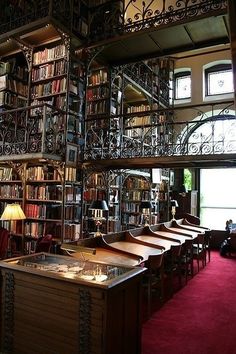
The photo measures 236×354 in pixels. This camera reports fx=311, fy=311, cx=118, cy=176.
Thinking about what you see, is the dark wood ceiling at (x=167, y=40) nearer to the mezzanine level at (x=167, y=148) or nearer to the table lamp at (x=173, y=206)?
the mezzanine level at (x=167, y=148)

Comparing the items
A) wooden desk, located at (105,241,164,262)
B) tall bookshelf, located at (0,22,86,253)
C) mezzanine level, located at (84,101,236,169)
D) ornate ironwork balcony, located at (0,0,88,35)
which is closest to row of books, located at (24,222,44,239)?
tall bookshelf, located at (0,22,86,253)

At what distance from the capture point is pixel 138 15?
6.05 m

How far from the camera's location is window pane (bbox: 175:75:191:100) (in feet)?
37.0

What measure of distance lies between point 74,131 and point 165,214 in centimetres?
518

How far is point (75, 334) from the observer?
2.60 m

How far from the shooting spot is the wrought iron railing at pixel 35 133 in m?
5.56

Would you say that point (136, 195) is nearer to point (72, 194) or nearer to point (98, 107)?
point (98, 107)

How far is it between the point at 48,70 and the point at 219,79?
21.7 feet

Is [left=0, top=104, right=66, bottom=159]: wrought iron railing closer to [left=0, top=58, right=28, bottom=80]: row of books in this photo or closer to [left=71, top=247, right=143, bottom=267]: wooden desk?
[left=0, top=58, right=28, bottom=80]: row of books

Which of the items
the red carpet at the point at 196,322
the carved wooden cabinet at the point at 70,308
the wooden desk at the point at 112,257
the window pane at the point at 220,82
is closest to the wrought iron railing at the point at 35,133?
the wooden desk at the point at 112,257

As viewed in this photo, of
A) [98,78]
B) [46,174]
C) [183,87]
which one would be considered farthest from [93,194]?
[183,87]

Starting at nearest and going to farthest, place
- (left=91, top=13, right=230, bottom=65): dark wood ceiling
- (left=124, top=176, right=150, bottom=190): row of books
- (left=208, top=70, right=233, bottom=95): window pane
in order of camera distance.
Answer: (left=91, top=13, right=230, bottom=65): dark wood ceiling → (left=124, top=176, right=150, bottom=190): row of books → (left=208, top=70, right=233, bottom=95): window pane

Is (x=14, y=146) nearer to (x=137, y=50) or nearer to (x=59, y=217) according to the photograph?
(x=59, y=217)

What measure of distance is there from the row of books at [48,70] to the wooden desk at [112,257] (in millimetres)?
3726
